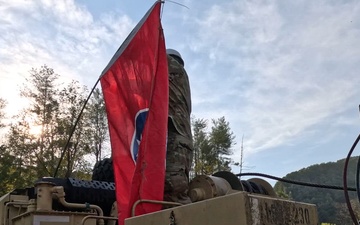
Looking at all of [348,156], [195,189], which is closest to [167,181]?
[195,189]

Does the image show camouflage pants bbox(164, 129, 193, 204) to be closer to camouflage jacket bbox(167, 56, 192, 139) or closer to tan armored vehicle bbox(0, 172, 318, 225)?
camouflage jacket bbox(167, 56, 192, 139)

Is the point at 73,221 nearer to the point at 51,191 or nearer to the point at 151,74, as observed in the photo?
the point at 51,191

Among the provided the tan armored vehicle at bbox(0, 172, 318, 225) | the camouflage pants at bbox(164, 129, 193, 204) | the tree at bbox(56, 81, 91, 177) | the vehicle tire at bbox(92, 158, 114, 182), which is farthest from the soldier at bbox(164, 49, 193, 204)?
the tree at bbox(56, 81, 91, 177)

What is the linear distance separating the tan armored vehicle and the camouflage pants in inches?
11.9

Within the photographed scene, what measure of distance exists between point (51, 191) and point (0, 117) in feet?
91.8

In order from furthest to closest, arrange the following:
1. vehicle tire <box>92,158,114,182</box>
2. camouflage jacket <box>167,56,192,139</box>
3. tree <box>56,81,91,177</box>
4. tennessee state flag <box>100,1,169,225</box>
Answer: tree <box>56,81,91,177</box> → vehicle tire <box>92,158,114,182</box> → camouflage jacket <box>167,56,192,139</box> → tennessee state flag <box>100,1,169,225</box>

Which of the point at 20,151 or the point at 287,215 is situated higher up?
the point at 20,151

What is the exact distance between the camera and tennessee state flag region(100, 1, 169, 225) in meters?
3.87

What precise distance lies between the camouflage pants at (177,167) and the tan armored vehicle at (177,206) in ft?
0.99

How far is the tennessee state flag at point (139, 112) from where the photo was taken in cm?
387

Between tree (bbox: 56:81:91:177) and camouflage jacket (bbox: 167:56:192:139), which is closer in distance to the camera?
camouflage jacket (bbox: 167:56:192:139)

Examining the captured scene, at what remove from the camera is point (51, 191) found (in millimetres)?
4336

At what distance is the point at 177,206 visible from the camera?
3.15 meters

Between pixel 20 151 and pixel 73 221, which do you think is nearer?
pixel 73 221
